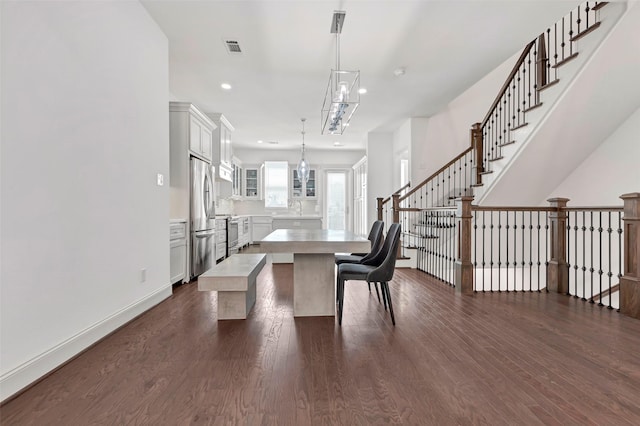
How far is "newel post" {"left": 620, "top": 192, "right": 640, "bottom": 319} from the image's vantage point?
3008 millimetres

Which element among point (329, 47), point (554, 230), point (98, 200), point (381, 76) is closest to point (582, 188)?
point (554, 230)

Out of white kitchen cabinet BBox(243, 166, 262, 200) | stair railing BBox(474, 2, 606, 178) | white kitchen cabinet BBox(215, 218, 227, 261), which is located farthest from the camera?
white kitchen cabinet BBox(243, 166, 262, 200)

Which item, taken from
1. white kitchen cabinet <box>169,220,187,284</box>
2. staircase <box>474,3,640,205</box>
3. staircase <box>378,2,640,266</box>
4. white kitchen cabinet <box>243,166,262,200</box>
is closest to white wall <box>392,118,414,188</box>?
staircase <box>378,2,640,266</box>

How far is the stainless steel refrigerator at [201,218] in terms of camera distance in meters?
4.62

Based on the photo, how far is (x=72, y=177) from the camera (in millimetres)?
2197

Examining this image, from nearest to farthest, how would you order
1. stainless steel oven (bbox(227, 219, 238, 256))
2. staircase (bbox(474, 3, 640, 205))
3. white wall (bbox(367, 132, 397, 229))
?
staircase (bbox(474, 3, 640, 205)) < stainless steel oven (bbox(227, 219, 238, 256)) < white wall (bbox(367, 132, 397, 229))

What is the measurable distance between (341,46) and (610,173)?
4223mm

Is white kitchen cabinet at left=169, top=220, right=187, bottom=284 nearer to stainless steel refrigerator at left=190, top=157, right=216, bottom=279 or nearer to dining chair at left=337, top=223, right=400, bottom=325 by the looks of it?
stainless steel refrigerator at left=190, top=157, right=216, bottom=279

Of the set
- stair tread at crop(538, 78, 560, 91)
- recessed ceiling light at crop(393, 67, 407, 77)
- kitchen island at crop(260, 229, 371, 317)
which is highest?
recessed ceiling light at crop(393, 67, 407, 77)

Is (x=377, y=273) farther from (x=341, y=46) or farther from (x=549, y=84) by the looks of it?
(x=549, y=84)

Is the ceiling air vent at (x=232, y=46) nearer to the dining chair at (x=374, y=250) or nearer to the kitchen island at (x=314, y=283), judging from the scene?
the kitchen island at (x=314, y=283)

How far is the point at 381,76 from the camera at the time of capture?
188 inches

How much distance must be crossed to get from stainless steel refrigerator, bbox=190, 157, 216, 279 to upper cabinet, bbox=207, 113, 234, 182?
4.08 ft

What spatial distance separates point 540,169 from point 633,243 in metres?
2.00
